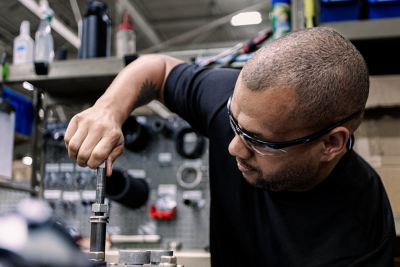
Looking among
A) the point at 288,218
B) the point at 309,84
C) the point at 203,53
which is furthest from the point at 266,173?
the point at 203,53

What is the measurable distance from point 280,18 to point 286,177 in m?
0.70

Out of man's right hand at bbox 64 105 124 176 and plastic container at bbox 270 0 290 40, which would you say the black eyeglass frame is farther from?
plastic container at bbox 270 0 290 40

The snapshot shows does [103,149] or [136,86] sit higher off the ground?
[136,86]

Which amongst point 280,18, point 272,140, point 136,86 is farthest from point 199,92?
point 280,18

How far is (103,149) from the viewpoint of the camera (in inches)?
29.0

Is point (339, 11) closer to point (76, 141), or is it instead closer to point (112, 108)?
point (112, 108)

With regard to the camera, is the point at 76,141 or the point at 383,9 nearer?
the point at 76,141

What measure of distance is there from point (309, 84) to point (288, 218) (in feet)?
1.11

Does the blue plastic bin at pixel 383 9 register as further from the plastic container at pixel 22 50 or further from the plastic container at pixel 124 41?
the plastic container at pixel 22 50

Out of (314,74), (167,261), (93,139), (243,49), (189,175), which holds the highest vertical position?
(243,49)

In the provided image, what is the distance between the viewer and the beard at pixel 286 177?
0.84 meters

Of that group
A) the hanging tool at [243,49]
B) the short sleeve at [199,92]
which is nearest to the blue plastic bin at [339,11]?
the hanging tool at [243,49]

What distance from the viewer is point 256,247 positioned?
35.6 inches

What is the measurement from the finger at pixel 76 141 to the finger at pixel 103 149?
0.04 metres
